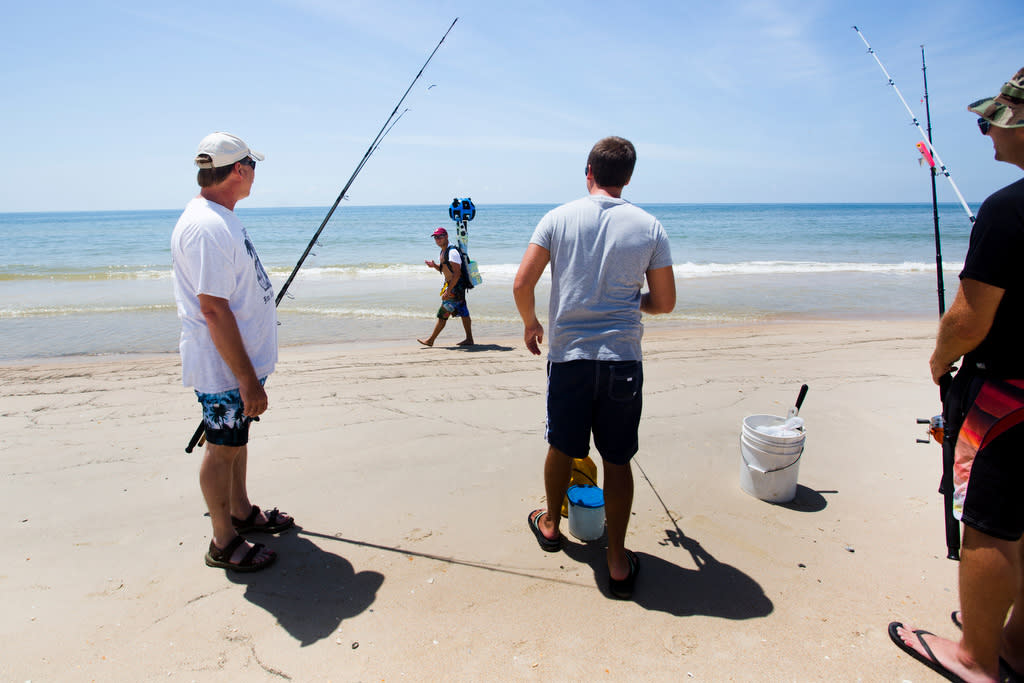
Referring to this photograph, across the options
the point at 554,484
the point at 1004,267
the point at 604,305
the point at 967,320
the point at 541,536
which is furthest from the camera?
the point at 541,536

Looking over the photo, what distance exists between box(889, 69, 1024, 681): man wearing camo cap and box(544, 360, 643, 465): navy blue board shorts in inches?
43.1

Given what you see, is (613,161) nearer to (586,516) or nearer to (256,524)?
(586,516)

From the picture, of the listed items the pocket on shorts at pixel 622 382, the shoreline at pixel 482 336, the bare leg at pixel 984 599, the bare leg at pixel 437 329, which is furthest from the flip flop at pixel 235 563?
the bare leg at pixel 437 329

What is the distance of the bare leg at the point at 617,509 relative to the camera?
8.39 ft

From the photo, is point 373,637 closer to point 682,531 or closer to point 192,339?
point 192,339

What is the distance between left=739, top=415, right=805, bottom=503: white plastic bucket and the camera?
3.33 metres

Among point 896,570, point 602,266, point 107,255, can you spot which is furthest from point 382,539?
point 107,255

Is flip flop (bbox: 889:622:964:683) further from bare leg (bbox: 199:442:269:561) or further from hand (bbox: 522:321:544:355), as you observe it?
bare leg (bbox: 199:442:269:561)

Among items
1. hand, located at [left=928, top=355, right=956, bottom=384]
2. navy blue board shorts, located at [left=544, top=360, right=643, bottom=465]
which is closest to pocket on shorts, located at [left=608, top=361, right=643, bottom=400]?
navy blue board shorts, located at [left=544, top=360, right=643, bottom=465]

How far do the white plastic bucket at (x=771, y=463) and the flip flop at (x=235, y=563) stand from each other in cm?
267

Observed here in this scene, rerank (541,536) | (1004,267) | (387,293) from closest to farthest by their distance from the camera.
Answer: (1004,267)
(541,536)
(387,293)

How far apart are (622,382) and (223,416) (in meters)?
1.76

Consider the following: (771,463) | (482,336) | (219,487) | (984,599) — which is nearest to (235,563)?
(219,487)

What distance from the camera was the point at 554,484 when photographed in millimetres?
2852
